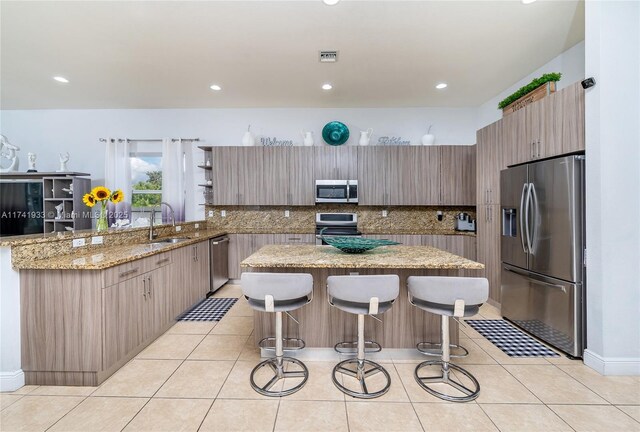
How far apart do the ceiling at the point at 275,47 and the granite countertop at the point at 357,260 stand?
6.94 ft

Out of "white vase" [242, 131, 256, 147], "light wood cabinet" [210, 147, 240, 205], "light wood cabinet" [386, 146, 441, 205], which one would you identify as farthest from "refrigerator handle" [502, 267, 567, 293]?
"white vase" [242, 131, 256, 147]

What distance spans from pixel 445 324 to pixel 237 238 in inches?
135

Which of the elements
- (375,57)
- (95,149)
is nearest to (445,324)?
(375,57)

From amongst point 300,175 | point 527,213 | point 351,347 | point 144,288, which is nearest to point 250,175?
point 300,175

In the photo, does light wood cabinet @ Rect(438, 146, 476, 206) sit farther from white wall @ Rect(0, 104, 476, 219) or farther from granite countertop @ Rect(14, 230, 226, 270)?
granite countertop @ Rect(14, 230, 226, 270)

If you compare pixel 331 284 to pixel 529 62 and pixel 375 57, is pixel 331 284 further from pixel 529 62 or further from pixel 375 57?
pixel 529 62

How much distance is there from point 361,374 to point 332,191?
9.80 feet

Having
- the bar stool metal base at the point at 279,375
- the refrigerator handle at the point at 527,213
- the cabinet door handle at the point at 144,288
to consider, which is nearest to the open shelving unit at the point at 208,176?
the cabinet door handle at the point at 144,288

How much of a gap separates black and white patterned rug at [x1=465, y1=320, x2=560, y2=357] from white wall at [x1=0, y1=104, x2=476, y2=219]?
312 centimetres

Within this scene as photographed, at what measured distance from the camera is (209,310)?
3402 millimetres

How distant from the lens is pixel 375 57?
3119mm

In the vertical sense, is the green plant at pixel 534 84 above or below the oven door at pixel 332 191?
above

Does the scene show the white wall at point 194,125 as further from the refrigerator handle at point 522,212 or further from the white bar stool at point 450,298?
the white bar stool at point 450,298

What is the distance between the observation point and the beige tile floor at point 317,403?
1599 millimetres
